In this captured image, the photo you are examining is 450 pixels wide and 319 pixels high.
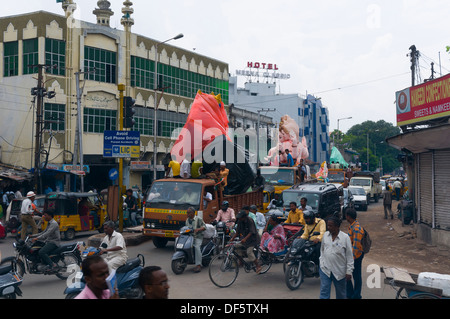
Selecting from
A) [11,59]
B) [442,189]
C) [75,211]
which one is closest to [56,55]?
[11,59]

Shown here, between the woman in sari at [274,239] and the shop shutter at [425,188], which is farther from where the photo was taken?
the shop shutter at [425,188]

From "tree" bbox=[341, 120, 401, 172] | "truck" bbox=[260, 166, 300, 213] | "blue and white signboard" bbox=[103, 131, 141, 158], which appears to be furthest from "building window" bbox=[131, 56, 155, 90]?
"tree" bbox=[341, 120, 401, 172]

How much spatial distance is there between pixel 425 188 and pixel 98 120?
81.6 feet

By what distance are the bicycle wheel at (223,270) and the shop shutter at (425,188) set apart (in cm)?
831

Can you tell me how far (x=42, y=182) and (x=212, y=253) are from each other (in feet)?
68.8

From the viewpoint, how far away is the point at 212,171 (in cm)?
1545

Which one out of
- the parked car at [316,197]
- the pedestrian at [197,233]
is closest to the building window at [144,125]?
the parked car at [316,197]

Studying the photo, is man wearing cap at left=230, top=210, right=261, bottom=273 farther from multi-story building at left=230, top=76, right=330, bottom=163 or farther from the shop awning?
multi-story building at left=230, top=76, right=330, bottom=163

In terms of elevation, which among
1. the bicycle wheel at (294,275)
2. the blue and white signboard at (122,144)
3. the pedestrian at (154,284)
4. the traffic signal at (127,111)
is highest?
the traffic signal at (127,111)

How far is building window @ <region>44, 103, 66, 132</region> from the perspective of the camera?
31.6m

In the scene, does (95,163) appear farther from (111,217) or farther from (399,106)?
(399,106)

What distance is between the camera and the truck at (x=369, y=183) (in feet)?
112

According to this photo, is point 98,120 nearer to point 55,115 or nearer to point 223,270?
point 55,115

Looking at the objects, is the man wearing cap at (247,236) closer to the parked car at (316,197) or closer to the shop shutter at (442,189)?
the parked car at (316,197)
